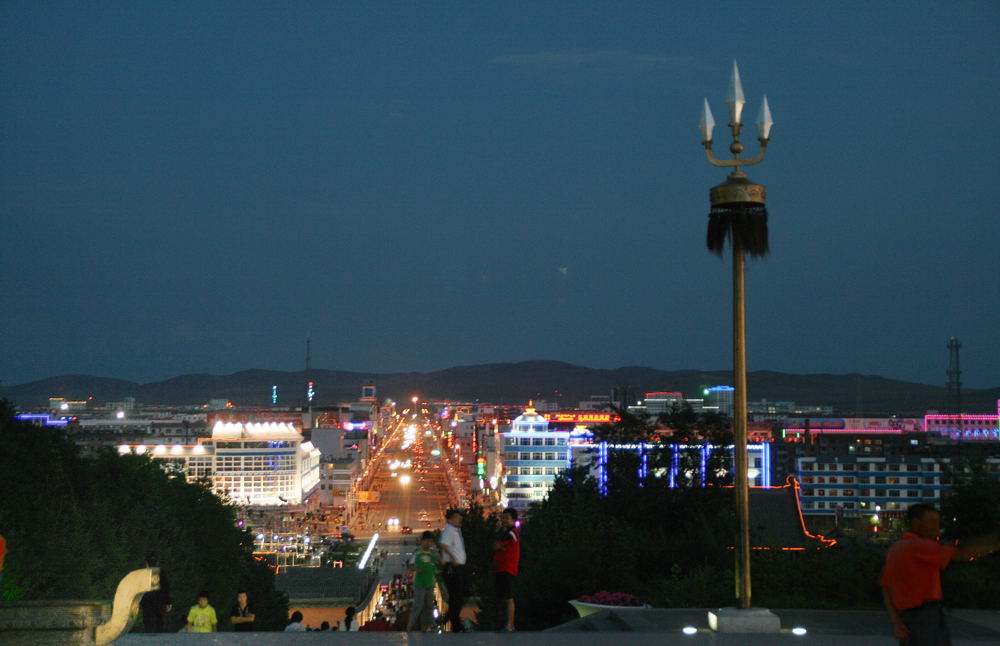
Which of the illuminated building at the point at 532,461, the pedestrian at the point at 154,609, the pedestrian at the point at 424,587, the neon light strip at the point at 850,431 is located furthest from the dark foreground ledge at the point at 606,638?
the neon light strip at the point at 850,431

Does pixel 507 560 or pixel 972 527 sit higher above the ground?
pixel 507 560

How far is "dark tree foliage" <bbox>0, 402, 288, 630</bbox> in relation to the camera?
21438mm

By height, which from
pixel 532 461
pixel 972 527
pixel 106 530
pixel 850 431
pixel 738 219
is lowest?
pixel 532 461

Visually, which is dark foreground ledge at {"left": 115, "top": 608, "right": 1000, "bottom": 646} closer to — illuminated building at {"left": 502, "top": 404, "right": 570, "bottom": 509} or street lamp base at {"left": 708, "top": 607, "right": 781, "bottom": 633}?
street lamp base at {"left": 708, "top": 607, "right": 781, "bottom": 633}

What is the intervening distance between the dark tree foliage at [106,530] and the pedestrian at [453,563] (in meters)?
10.1

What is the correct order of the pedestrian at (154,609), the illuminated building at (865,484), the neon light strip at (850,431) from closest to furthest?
the pedestrian at (154,609) < the illuminated building at (865,484) < the neon light strip at (850,431)

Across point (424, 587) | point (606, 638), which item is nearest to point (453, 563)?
point (424, 587)

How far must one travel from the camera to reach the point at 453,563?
1060 cm

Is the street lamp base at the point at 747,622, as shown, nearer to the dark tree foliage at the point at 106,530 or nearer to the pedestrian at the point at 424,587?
the pedestrian at the point at 424,587

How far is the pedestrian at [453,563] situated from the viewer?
1055 cm

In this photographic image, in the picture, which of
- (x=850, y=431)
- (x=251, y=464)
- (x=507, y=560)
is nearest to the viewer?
(x=507, y=560)

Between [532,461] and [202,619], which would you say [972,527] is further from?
[532,461]

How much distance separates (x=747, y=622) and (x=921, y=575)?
3.81m

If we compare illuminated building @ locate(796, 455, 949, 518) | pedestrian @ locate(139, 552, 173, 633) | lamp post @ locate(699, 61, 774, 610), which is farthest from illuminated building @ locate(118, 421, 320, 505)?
lamp post @ locate(699, 61, 774, 610)
